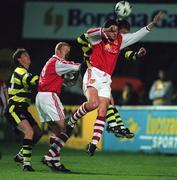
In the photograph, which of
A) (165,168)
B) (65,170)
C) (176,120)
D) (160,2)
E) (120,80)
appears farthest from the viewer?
(120,80)

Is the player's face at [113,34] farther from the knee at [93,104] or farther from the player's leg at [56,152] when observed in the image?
the player's leg at [56,152]

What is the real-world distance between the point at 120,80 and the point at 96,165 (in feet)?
46.0

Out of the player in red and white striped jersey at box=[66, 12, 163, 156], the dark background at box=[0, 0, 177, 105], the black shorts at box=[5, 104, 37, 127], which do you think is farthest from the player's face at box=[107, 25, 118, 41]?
the dark background at box=[0, 0, 177, 105]

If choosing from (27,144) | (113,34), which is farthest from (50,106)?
(113,34)

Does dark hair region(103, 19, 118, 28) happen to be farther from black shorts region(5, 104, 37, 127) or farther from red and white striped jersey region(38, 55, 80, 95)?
black shorts region(5, 104, 37, 127)

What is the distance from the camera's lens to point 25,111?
1416 cm

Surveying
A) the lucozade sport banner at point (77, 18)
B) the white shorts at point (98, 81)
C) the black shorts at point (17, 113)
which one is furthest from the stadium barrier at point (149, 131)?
the black shorts at point (17, 113)

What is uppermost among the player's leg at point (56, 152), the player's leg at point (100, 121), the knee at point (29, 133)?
the player's leg at point (100, 121)

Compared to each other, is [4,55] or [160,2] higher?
A: [160,2]

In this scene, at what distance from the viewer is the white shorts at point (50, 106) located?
1405 cm

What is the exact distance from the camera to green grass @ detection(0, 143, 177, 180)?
1311 cm

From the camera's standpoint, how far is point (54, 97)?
14125 mm

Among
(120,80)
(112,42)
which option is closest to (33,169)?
(112,42)

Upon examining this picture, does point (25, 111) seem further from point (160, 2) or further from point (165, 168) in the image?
point (160, 2)
